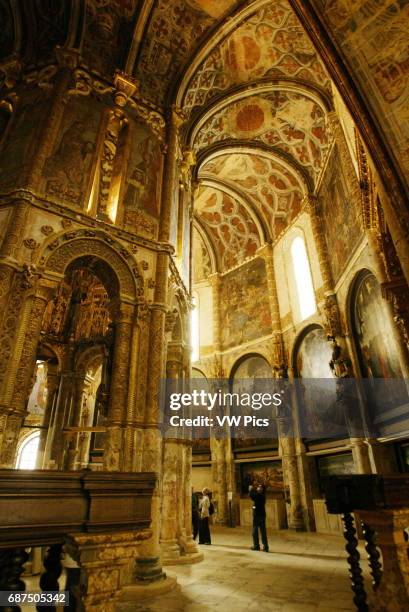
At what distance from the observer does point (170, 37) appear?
11.3m

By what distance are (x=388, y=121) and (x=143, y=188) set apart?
5.86 meters

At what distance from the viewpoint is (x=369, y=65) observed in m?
5.66

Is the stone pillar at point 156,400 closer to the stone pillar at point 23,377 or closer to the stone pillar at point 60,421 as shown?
the stone pillar at point 23,377

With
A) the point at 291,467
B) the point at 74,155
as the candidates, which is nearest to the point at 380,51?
the point at 74,155

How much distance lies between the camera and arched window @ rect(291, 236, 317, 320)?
14539mm

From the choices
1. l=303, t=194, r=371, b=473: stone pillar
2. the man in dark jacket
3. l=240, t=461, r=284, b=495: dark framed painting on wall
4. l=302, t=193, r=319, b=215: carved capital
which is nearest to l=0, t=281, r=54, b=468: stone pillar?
the man in dark jacket

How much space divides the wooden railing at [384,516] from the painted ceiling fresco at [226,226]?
15531mm

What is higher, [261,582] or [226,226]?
[226,226]

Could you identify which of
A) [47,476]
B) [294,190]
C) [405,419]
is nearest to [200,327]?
[294,190]

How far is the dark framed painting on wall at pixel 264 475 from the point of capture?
1426 centimetres

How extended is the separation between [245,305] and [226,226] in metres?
4.62

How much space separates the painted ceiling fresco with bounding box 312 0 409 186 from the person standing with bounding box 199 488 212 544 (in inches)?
350

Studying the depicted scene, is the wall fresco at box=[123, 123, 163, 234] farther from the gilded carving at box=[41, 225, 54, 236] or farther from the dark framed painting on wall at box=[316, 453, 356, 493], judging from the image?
the dark framed painting on wall at box=[316, 453, 356, 493]

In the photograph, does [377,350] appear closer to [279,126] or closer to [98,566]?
[98,566]
